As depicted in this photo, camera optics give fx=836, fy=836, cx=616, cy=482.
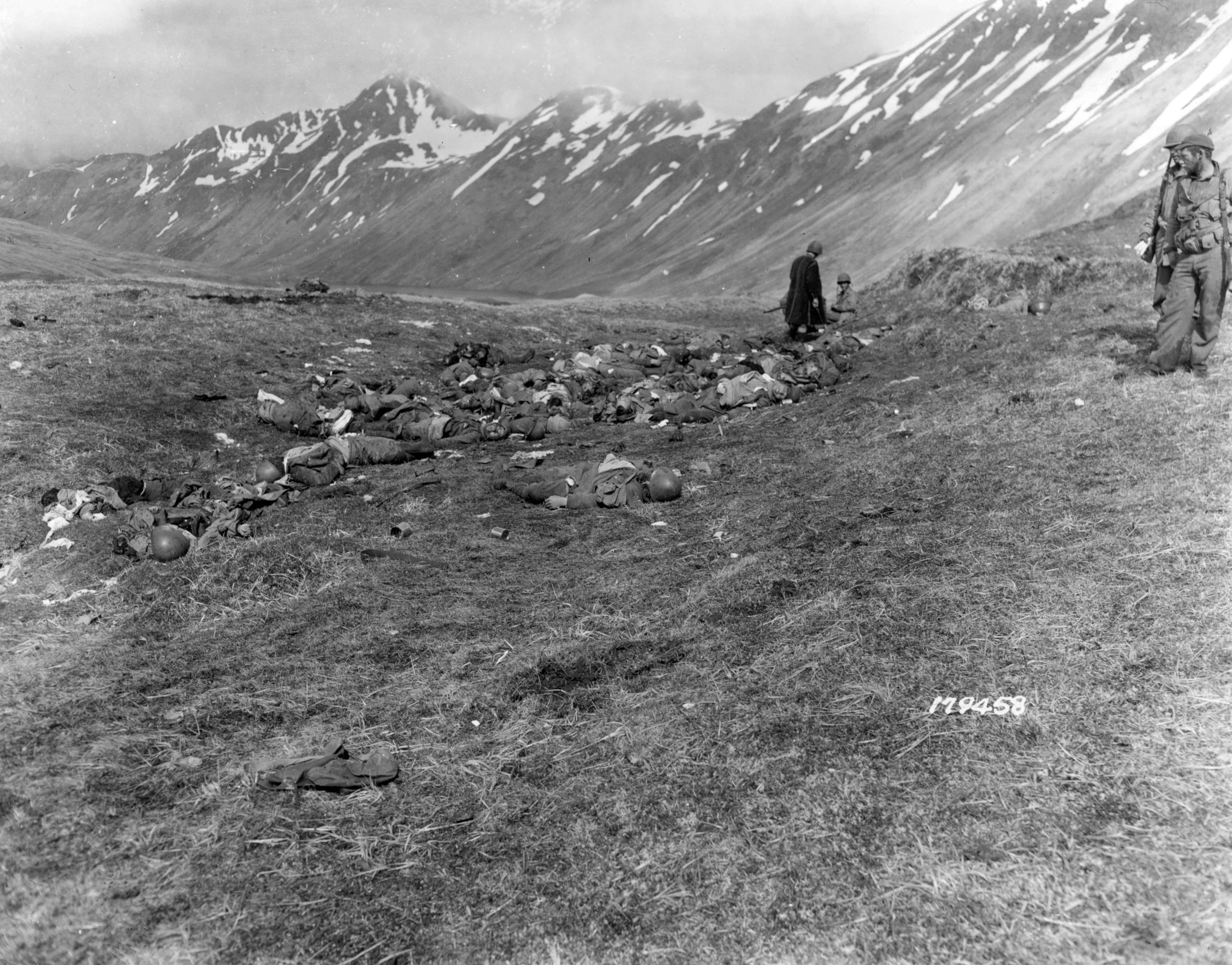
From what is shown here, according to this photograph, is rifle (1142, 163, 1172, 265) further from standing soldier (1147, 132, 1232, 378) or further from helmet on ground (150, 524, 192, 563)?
helmet on ground (150, 524, 192, 563)

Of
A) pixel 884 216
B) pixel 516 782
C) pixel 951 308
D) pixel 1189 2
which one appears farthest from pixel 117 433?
pixel 1189 2

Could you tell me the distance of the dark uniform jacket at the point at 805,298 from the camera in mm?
18031

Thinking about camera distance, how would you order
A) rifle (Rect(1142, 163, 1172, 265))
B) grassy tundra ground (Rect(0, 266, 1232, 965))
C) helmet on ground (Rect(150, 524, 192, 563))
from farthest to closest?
rifle (Rect(1142, 163, 1172, 265))
helmet on ground (Rect(150, 524, 192, 563))
grassy tundra ground (Rect(0, 266, 1232, 965))

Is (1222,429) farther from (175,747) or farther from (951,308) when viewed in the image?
(951,308)

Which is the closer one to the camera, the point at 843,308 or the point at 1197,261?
the point at 1197,261

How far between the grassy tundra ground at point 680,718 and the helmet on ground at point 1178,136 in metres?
2.33

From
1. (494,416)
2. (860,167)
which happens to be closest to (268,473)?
(494,416)

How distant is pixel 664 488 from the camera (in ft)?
26.4

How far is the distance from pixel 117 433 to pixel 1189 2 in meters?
84.9

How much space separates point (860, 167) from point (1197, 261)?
3355 inches

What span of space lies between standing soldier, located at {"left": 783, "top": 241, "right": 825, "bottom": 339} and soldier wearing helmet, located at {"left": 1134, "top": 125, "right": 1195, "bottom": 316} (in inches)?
354

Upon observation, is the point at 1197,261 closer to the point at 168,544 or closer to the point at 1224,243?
the point at 1224,243

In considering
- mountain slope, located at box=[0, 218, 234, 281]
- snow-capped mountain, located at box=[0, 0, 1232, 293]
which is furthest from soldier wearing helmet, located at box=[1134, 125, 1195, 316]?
snow-capped mountain, located at box=[0, 0, 1232, 293]

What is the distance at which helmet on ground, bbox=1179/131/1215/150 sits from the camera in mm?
8227
